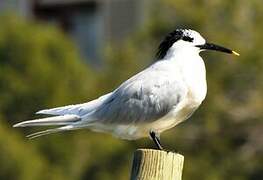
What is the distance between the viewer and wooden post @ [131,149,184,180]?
26.4 ft

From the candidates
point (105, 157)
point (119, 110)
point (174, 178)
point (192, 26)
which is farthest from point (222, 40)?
point (174, 178)

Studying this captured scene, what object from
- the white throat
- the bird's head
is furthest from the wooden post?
the bird's head

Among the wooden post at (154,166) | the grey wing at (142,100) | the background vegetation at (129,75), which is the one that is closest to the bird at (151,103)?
the grey wing at (142,100)

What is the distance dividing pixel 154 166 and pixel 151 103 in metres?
1.84

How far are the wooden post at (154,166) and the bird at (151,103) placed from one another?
1.48 metres

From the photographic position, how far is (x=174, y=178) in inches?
319

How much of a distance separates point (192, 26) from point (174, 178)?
1015 centimetres

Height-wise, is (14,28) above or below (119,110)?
below

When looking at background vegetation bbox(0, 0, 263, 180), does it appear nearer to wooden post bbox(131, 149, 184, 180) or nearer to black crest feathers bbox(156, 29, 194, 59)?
black crest feathers bbox(156, 29, 194, 59)

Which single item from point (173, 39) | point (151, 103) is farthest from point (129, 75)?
point (151, 103)

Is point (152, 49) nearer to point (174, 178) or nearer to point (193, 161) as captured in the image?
point (193, 161)

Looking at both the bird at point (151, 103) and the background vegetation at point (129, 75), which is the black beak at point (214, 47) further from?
the background vegetation at point (129, 75)

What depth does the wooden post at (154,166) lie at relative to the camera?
8.05 meters

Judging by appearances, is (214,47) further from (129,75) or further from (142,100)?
(129,75)
